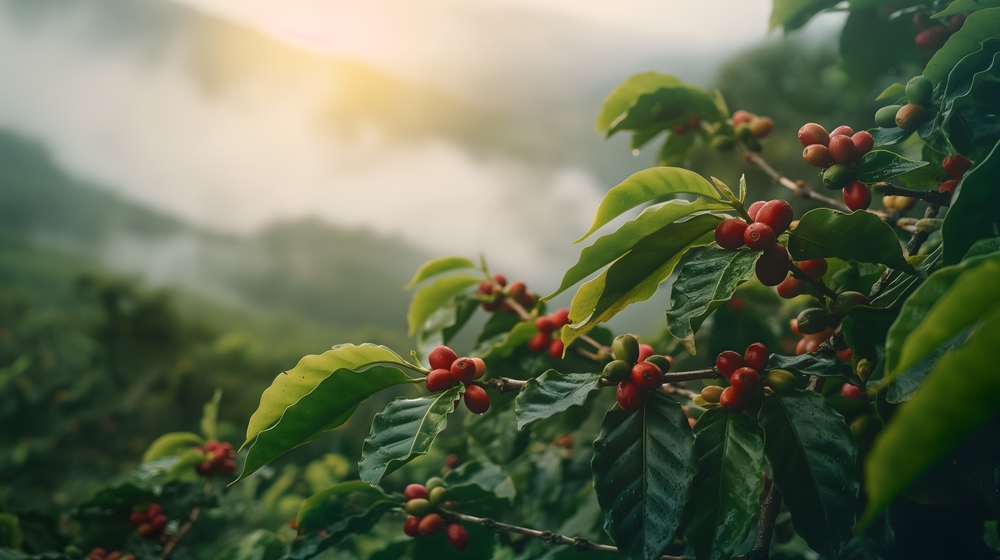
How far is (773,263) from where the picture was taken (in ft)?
1.38

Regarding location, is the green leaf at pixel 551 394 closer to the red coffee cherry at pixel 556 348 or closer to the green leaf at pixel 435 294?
the red coffee cherry at pixel 556 348

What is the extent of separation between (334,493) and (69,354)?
8.36ft

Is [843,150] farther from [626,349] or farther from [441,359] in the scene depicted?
[441,359]

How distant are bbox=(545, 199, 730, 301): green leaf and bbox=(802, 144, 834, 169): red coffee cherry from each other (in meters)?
0.10

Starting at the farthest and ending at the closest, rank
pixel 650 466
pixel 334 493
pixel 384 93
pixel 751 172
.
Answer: pixel 384 93 < pixel 751 172 < pixel 334 493 < pixel 650 466

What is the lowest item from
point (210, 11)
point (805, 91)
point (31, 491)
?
point (31, 491)

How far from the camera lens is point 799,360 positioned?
48 centimetres

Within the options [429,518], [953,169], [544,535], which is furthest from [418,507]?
[953,169]

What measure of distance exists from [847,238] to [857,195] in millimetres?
80

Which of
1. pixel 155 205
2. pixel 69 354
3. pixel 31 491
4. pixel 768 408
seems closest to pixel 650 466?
pixel 768 408

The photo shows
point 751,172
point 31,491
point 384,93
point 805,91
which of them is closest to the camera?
point 31,491

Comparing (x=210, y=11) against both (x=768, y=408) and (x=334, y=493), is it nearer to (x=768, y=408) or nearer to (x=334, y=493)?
(x=334, y=493)

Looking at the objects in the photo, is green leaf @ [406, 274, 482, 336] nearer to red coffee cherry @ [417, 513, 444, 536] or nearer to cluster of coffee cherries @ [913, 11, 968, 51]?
red coffee cherry @ [417, 513, 444, 536]

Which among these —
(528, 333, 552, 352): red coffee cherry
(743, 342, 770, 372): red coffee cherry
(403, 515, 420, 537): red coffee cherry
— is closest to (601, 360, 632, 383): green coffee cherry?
(743, 342, 770, 372): red coffee cherry
